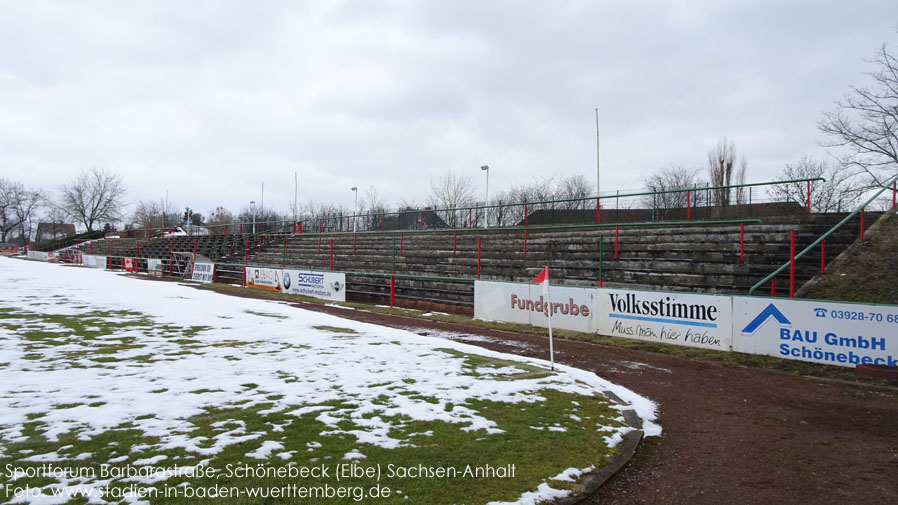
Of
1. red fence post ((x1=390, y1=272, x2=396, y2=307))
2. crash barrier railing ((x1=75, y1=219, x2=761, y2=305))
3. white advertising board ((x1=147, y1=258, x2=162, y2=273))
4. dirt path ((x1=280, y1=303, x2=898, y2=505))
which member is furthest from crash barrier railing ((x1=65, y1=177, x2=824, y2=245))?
white advertising board ((x1=147, y1=258, x2=162, y2=273))

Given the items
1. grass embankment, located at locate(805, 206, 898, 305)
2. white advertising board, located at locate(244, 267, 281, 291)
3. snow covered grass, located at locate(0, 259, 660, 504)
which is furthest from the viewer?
white advertising board, located at locate(244, 267, 281, 291)

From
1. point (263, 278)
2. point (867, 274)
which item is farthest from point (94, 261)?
point (867, 274)

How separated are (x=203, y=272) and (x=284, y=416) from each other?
3137cm

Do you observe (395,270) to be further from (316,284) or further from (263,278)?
(263,278)

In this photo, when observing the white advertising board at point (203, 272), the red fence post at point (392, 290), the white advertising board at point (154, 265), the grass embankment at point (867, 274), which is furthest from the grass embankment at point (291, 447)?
the white advertising board at point (154, 265)

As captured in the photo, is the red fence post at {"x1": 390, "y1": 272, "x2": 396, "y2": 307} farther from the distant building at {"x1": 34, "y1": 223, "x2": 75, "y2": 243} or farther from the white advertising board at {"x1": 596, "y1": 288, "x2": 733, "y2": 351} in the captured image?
the distant building at {"x1": 34, "y1": 223, "x2": 75, "y2": 243}

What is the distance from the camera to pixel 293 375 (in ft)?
27.7

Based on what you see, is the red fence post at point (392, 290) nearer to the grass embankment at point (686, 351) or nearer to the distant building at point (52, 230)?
the grass embankment at point (686, 351)

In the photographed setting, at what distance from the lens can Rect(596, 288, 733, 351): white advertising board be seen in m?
11.9

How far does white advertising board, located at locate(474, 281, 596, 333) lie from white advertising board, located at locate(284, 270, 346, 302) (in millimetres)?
8344

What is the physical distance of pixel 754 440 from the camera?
6.17 m

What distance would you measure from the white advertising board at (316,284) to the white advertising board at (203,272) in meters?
9.21

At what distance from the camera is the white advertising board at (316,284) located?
77.7ft

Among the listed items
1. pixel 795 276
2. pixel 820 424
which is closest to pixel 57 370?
pixel 820 424
